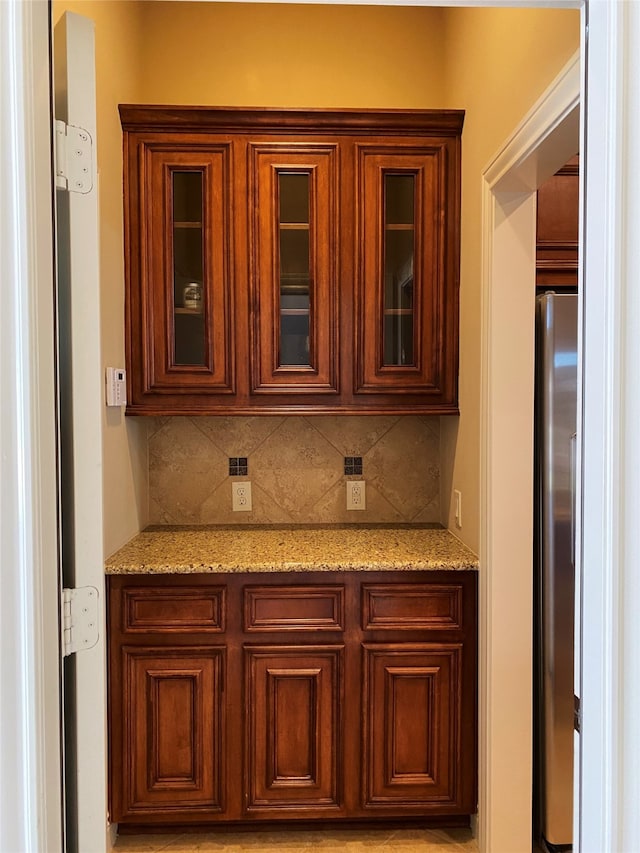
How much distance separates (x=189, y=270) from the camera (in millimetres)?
2197

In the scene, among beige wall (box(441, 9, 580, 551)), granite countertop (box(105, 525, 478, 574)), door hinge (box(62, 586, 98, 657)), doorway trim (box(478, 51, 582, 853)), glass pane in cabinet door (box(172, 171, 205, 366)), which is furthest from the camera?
glass pane in cabinet door (box(172, 171, 205, 366))

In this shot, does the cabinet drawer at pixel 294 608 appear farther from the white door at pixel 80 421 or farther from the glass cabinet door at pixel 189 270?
the white door at pixel 80 421

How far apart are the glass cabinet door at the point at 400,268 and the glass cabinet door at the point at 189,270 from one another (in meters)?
0.54

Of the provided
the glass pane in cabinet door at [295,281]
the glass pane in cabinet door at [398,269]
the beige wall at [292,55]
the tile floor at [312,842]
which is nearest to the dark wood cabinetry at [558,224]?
the glass pane in cabinet door at [398,269]

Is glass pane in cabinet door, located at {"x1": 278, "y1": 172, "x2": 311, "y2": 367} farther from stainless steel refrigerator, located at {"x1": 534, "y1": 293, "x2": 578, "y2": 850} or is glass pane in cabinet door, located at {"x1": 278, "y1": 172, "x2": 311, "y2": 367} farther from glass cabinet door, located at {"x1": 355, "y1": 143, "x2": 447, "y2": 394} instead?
stainless steel refrigerator, located at {"x1": 534, "y1": 293, "x2": 578, "y2": 850}

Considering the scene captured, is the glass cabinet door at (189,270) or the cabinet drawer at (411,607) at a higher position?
the glass cabinet door at (189,270)

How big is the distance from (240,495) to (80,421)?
1.67 meters

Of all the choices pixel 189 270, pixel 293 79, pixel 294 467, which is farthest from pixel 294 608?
pixel 293 79

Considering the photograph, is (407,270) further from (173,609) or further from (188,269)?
(173,609)

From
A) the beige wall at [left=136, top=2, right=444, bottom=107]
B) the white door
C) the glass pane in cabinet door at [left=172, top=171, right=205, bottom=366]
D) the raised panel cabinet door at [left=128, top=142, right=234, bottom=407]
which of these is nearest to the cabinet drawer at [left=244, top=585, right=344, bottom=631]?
the raised panel cabinet door at [left=128, top=142, right=234, bottom=407]

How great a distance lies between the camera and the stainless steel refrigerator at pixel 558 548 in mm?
1886

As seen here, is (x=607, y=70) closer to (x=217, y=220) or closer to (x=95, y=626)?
(x=95, y=626)

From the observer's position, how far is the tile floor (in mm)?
1974

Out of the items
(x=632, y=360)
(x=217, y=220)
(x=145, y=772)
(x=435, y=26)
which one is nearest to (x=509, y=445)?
(x=632, y=360)
